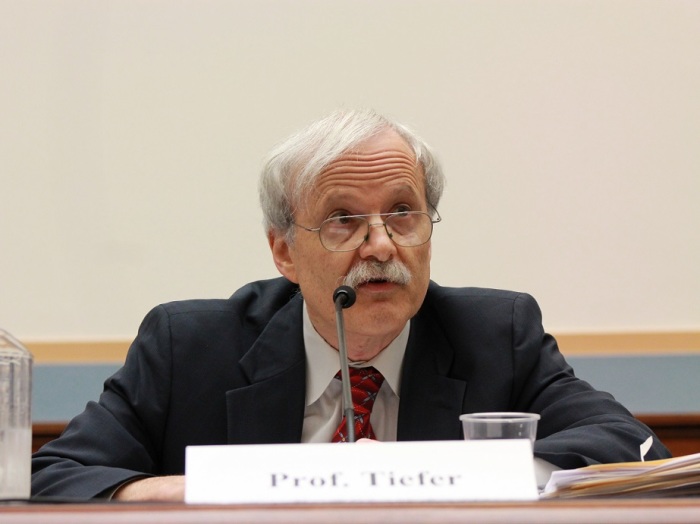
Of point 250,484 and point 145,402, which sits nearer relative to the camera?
point 250,484

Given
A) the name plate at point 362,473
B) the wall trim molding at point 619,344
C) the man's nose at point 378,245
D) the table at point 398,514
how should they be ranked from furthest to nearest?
the wall trim molding at point 619,344, the man's nose at point 378,245, the name plate at point 362,473, the table at point 398,514

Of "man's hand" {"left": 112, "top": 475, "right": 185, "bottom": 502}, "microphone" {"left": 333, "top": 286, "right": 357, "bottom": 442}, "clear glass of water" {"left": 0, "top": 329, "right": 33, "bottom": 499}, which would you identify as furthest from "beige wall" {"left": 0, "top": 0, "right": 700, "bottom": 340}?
"clear glass of water" {"left": 0, "top": 329, "right": 33, "bottom": 499}

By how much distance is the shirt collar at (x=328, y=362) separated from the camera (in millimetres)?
2416

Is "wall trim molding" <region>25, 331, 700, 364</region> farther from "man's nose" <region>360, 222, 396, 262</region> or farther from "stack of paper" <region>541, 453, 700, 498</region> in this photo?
"stack of paper" <region>541, 453, 700, 498</region>

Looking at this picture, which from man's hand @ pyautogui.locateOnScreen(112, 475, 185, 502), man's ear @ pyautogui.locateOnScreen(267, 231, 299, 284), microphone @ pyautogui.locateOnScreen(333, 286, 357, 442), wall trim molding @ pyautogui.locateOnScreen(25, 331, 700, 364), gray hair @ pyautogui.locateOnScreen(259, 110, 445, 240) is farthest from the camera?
wall trim molding @ pyautogui.locateOnScreen(25, 331, 700, 364)

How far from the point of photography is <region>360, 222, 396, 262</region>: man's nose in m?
2.29

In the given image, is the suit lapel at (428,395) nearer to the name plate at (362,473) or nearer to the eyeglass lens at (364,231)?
the eyeglass lens at (364,231)

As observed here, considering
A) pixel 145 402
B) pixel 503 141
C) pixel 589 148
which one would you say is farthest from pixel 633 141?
pixel 145 402

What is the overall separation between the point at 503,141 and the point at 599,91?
32 centimetres

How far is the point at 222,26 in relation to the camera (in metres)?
3.27

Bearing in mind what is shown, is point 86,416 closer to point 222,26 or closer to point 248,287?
point 248,287

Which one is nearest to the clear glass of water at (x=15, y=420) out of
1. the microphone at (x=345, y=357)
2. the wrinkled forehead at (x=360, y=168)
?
the microphone at (x=345, y=357)

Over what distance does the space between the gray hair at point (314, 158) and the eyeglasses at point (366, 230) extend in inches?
4.5

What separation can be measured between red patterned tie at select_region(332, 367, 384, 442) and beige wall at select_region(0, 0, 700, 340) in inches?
32.9
